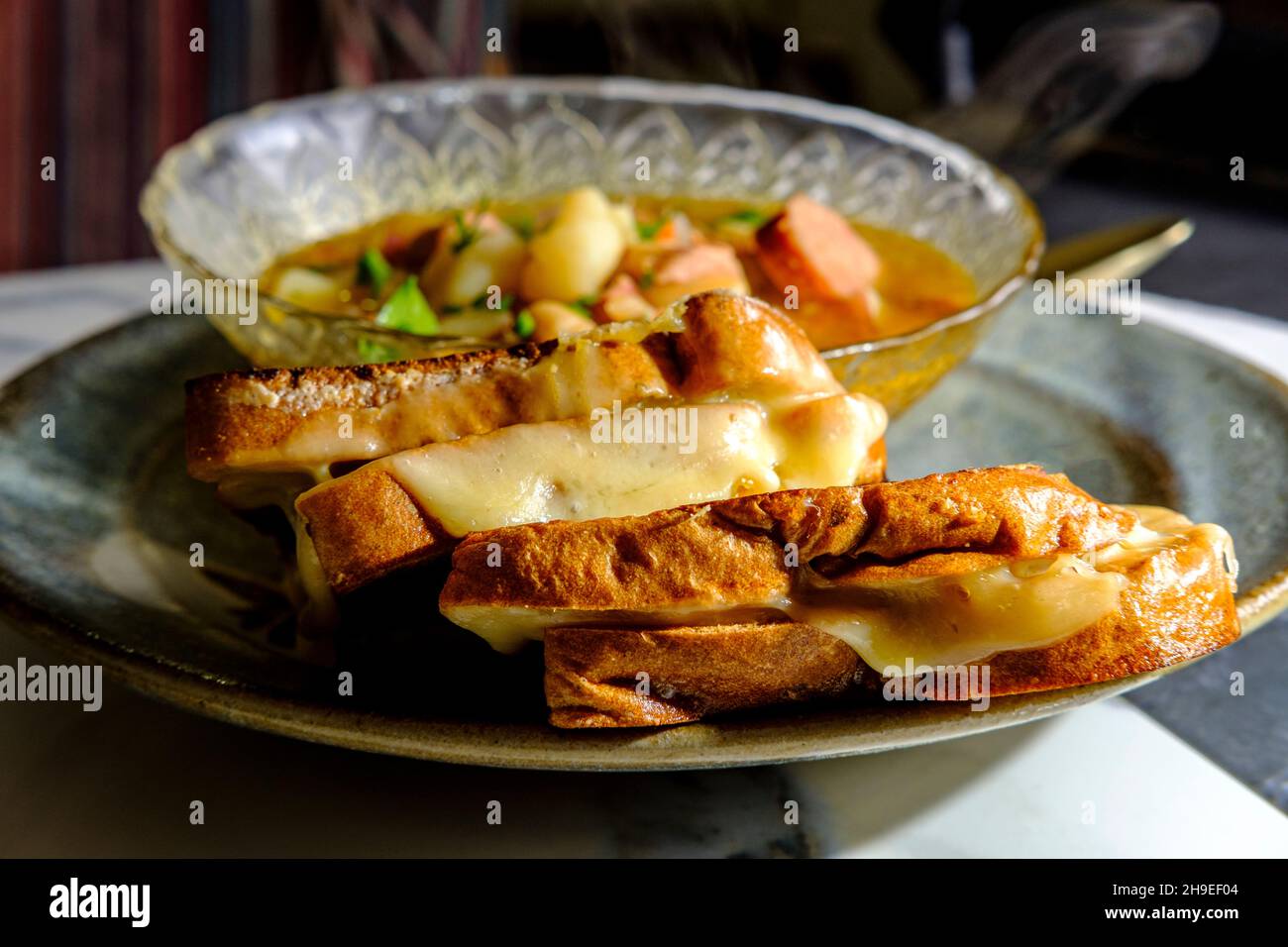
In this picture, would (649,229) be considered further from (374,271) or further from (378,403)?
(378,403)

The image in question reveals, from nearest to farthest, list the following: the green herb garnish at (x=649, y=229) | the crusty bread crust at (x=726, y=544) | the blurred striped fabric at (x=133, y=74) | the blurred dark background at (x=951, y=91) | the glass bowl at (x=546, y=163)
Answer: the crusty bread crust at (x=726, y=544)
the green herb garnish at (x=649, y=229)
the glass bowl at (x=546, y=163)
the blurred striped fabric at (x=133, y=74)
the blurred dark background at (x=951, y=91)

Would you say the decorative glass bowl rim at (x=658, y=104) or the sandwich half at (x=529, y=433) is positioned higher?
the decorative glass bowl rim at (x=658, y=104)

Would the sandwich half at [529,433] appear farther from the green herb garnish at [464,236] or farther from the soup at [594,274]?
the green herb garnish at [464,236]

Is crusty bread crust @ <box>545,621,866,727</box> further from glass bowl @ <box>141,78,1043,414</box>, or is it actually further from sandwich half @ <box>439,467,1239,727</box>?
glass bowl @ <box>141,78,1043,414</box>

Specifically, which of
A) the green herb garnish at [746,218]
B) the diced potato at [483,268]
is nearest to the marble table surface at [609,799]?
the diced potato at [483,268]

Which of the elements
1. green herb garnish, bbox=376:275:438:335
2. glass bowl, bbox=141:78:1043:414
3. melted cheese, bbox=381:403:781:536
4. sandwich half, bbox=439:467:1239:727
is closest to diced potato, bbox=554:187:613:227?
green herb garnish, bbox=376:275:438:335

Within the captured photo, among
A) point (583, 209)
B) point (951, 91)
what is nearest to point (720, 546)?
point (583, 209)

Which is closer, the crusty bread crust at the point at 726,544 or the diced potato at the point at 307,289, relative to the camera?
the crusty bread crust at the point at 726,544
